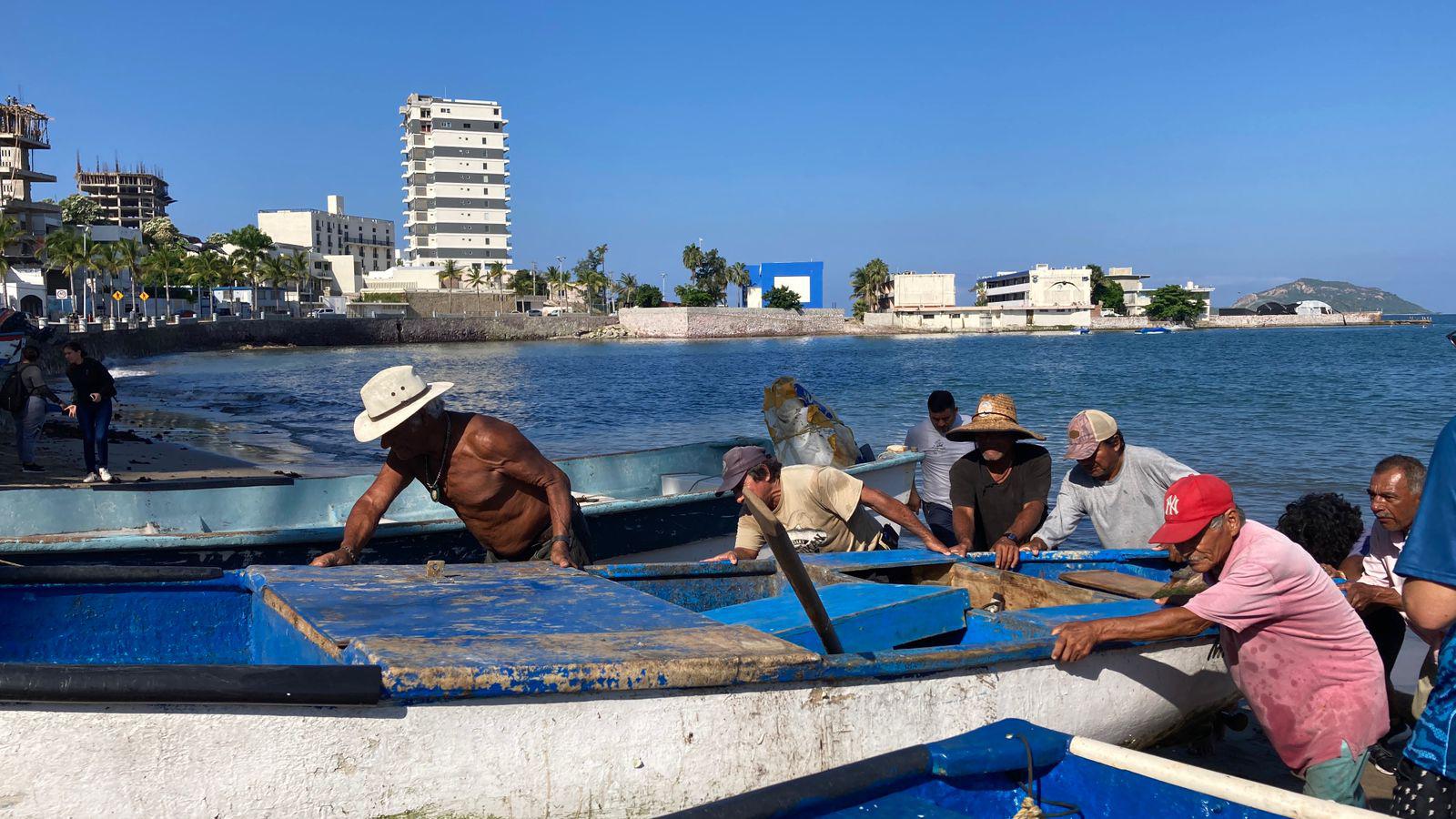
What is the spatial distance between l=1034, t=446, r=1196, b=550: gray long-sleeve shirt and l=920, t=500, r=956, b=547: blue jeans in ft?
5.43

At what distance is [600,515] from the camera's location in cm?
965

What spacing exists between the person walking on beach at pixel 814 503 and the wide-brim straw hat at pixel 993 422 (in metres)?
0.77

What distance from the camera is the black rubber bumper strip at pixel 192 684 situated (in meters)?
3.37

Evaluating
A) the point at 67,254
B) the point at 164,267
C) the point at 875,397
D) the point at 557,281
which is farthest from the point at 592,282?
the point at 875,397

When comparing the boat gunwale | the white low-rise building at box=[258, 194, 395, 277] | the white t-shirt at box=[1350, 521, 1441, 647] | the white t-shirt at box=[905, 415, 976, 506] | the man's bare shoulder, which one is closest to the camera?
the white t-shirt at box=[1350, 521, 1441, 647]

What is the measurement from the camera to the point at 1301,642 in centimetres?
409

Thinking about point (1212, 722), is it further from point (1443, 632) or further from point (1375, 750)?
point (1443, 632)

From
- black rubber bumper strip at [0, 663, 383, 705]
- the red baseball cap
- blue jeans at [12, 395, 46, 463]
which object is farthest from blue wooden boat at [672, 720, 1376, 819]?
blue jeans at [12, 395, 46, 463]

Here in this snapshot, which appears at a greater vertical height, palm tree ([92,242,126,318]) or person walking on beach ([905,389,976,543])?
palm tree ([92,242,126,318])

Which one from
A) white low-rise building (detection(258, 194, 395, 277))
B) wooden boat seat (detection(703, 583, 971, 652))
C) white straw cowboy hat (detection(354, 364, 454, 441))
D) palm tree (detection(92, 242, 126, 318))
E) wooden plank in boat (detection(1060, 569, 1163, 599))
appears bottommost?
wooden plank in boat (detection(1060, 569, 1163, 599))

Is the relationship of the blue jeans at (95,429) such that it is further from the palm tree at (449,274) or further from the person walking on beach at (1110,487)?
the palm tree at (449,274)

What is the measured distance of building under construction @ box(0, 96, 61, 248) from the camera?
83.6m

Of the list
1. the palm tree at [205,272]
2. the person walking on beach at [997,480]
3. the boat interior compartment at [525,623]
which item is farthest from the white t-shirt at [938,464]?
the palm tree at [205,272]

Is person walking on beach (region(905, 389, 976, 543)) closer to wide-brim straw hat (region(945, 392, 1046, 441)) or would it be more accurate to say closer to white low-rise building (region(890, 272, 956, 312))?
wide-brim straw hat (region(945, 392, 1046, 441))
